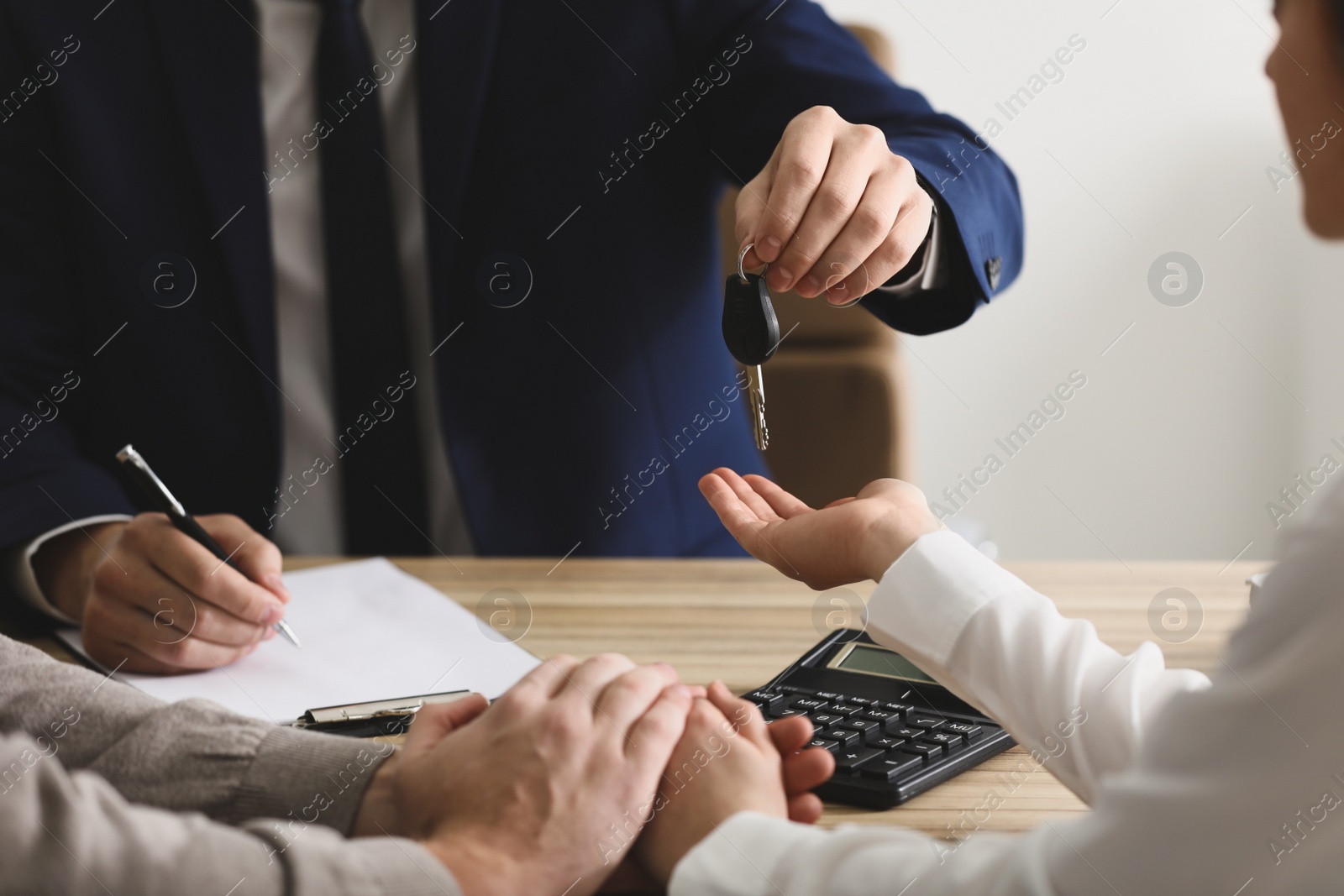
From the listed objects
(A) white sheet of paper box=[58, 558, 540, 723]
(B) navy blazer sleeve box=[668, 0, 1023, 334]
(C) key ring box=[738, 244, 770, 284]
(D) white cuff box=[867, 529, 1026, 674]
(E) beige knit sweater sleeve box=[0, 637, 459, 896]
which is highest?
(B) navy blazer sleeve box=[668, 0, 1023, 334]

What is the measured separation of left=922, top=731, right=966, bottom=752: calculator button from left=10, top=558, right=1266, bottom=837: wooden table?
40 millimetres

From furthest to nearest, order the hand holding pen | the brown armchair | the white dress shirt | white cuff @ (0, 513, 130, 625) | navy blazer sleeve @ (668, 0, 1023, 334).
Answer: the brown armchair, navy blazer sleeve @ (668, 0, 1023, 334), white cuff @ (0, 513, 130, 625), the hand holding pen, the white dress shirt

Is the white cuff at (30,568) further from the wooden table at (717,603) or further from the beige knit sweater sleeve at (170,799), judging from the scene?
the beige knit sweater sleeve at (170,799)

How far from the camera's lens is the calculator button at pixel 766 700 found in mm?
735

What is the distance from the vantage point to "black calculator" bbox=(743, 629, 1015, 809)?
0.65m

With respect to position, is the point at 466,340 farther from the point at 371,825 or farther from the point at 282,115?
the point at 371,825

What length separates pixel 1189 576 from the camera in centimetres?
110

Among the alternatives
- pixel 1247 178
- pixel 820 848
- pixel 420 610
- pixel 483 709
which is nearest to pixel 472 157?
pixel 420 610

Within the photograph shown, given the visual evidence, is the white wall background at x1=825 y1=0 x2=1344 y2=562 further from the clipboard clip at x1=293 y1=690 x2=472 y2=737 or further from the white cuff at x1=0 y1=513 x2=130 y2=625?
the clipboard clip at x1=293 y1=690 x2=472 y2=737

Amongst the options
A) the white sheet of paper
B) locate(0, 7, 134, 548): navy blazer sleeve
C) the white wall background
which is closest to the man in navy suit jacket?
locate(0, 7, 134, 548): navy blazer sleeve

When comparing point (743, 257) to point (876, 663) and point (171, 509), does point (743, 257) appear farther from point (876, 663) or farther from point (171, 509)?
point (171, 509)

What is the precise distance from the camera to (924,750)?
2.19 ft

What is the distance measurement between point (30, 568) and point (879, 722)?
31.3 inches

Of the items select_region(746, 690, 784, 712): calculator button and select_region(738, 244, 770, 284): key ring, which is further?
select_region(738, 244, 770, 284): key ring
